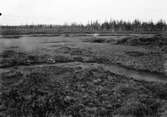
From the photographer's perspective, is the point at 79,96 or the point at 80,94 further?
the point at 80,94

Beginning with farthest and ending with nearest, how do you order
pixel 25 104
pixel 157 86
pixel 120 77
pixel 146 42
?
pixel 146 42 → pixel 120 77 → pixel 157 86 → pixel 25 104

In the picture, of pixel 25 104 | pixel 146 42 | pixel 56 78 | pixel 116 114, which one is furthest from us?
pixel 146 42

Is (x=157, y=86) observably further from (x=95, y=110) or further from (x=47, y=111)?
(x=47, y=111)

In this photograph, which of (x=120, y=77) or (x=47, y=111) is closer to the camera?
(x=47, y=111)

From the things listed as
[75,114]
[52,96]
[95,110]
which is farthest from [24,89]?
[95,110]

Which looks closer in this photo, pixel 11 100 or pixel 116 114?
pixel 116 114

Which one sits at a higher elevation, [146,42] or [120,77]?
[146,42]

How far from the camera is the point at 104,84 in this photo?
12.4 m

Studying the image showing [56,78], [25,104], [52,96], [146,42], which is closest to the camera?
[25,104]

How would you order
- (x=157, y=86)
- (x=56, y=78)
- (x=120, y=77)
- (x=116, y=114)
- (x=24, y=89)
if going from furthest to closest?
(x=120, y=77), (x=56, y=78), (x=157, y=86), (x=24, y=89), (x=116, y=114)

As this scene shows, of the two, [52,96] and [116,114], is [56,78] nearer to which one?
[52,96]

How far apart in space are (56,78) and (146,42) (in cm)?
2792

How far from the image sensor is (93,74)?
569 inches

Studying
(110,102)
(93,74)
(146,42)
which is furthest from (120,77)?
(146,42)
